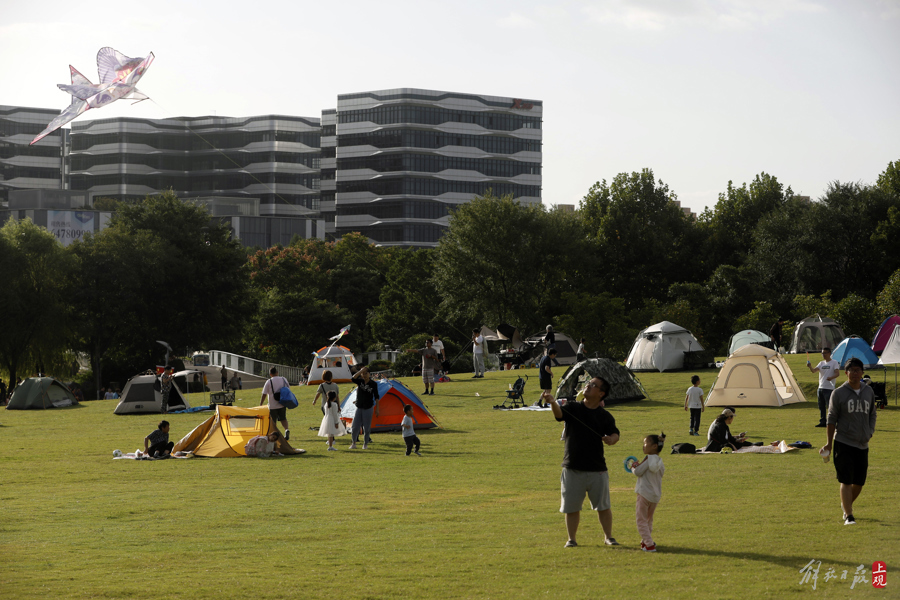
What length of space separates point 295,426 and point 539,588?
19.4 m

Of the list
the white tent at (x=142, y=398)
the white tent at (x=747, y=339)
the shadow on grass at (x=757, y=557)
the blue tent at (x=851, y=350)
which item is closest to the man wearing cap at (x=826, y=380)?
the blue tent at (x=851, y=350)

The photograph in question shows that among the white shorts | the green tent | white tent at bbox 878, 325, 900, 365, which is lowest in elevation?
the green tent

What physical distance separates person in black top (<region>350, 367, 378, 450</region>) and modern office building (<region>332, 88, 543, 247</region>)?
114 m

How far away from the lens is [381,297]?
74312 mm

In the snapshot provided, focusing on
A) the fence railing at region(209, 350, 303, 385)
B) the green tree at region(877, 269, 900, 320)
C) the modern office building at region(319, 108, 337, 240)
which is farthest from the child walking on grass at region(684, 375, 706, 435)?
the modern office building at region(319, 108, 337, 240)

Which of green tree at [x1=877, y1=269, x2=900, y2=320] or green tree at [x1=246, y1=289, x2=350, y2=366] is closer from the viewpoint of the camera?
green tree at [x1=877, y1=269, x2=900, y2=320]

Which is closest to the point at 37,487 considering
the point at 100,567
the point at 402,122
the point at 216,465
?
the point at 216,465

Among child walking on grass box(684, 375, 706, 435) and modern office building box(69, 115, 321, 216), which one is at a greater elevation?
modern office building box(69, 115, 321, 216)

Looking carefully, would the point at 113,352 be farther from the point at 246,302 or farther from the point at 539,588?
the point at 539,588

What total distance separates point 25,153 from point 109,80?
463ft

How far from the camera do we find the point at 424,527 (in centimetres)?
1158

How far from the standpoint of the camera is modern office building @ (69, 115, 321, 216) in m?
146

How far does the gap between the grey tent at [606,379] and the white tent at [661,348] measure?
355 inches

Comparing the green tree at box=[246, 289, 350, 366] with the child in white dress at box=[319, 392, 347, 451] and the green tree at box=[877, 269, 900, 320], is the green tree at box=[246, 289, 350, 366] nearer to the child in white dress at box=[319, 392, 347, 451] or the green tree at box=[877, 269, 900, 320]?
the green tree at box=[877, 269, 900, 320]
